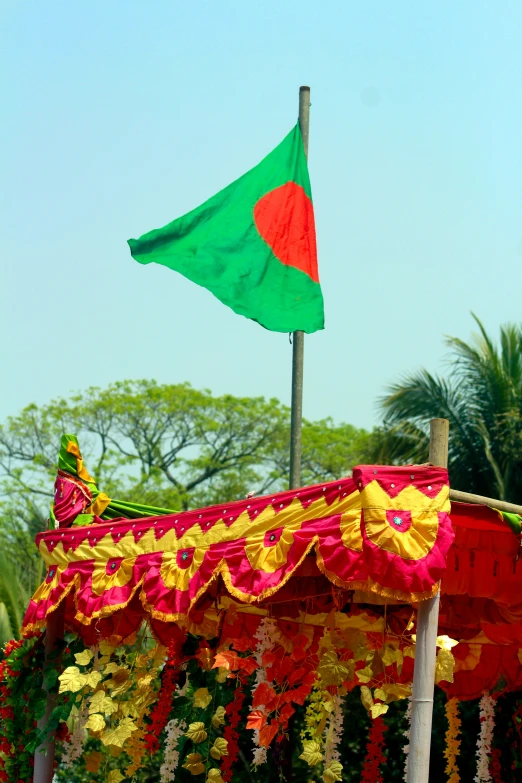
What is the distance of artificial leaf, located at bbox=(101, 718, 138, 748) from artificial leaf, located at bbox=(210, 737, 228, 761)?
510mm

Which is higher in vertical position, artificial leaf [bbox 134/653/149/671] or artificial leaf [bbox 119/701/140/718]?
artificial leaf [bbox 134/653/149/671]

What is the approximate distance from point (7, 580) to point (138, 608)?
5723 mm

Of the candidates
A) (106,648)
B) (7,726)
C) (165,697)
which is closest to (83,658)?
(106,648)

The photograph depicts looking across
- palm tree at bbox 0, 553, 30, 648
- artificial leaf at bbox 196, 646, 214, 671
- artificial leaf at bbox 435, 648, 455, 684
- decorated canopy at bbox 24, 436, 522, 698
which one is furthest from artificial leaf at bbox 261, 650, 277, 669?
palm tree at bbox 0, 553, 30, 648

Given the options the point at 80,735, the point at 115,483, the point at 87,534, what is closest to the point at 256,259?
the point at 87,534

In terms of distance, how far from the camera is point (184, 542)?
5.78 meters

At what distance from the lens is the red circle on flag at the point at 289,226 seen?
707cm

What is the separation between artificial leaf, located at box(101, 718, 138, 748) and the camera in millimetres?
5961

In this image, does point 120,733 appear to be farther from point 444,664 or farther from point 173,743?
point 444,664

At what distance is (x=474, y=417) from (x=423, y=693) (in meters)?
8.26

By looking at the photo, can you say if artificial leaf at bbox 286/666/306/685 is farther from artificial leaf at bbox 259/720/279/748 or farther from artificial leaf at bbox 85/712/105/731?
artificial leaf at bbox 85/712/105/731

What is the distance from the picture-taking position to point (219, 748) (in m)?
5.67

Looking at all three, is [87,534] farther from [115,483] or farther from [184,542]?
[115,483]

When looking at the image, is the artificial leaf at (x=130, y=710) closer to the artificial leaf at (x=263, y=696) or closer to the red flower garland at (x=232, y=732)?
the red flower garland at (x=232, y=732)
